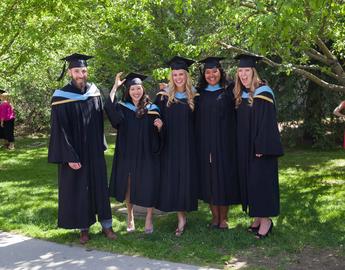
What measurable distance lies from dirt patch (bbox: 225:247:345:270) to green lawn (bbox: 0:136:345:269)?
0.01 meters

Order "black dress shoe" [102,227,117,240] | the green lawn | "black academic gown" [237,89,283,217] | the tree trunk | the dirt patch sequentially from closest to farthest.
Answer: the dirt patch
the green lawn
"black academic gown" [237,89,283,217]
"black dress shoe" [102,227,117,240]
the tree trunk

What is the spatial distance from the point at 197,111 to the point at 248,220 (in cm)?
167

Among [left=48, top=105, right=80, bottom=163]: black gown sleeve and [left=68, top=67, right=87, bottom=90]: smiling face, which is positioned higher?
[left=68, top=67, right=87, bottom=90]: smiling face

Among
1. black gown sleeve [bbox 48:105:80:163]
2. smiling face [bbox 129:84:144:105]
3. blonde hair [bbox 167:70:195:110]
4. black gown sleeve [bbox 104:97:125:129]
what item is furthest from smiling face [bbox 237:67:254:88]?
black gown sleeve [bbox 48:105:80:163]

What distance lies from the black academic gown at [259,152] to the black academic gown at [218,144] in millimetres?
140

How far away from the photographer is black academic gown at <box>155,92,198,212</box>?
6.16 meters

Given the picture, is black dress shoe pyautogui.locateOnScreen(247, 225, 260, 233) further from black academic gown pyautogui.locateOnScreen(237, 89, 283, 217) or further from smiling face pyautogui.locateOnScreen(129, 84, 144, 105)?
smiling face pyautogui.locateOnScreen(129, 84, 144, 105)

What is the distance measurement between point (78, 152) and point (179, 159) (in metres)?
1.18

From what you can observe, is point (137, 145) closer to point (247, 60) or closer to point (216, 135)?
point (216, 135)

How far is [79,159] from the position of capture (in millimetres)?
5852

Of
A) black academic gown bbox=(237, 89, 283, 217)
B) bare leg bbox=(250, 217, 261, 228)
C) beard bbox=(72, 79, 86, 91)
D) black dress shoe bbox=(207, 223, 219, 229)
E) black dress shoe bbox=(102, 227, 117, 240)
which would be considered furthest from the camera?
black dress shoe bbox=(207, 223, 219, 229)

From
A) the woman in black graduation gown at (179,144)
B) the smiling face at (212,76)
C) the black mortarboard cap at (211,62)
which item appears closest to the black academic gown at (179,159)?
the woman in black graduation gown at (179,144)

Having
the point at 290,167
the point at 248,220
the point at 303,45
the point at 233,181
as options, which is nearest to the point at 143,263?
the point at 233,181

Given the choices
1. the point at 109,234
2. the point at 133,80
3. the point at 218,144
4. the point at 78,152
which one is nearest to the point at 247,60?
the point at 218,144
